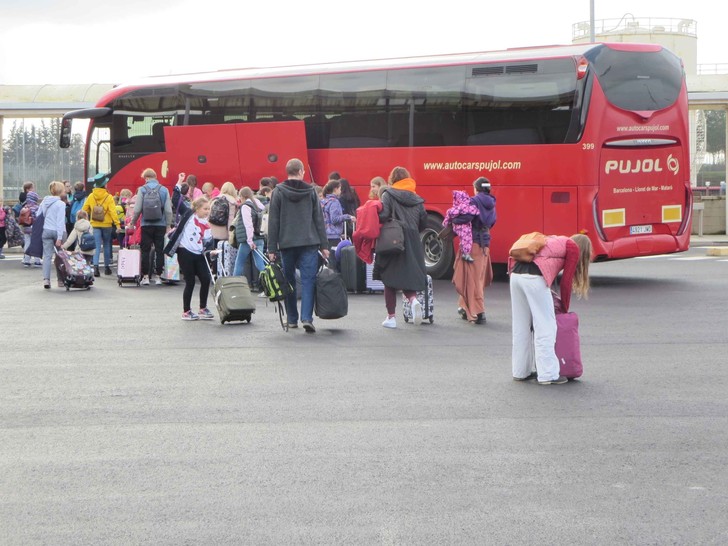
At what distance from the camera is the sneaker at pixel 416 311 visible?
14.1 m

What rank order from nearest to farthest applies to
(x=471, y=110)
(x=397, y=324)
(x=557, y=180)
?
(x=397, y=324) → (x=557, y=180) → (x=471, y=110)

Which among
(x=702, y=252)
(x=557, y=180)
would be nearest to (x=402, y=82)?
(x=557, y=180)

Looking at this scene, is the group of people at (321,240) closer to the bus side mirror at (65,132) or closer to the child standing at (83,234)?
the child standing at (83,234)

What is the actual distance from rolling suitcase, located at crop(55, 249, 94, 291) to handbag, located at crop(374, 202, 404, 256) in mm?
7487

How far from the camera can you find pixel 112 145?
26.2m

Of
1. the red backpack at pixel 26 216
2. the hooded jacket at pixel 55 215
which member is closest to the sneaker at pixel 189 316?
the hooded jacket at pixel 55 215

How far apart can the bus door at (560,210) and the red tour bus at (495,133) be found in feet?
0.07

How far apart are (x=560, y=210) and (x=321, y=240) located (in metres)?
6.81

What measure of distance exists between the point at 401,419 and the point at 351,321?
6.42 metres

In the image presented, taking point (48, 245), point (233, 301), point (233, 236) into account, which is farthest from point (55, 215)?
point (233, 301)

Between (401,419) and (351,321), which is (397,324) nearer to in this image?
(351,321)

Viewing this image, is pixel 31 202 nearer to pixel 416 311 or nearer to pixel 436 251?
pixel 436 251

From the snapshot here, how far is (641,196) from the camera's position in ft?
63.6

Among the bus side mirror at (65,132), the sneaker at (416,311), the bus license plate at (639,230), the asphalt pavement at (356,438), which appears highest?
the bus side mirror at (65,132)
